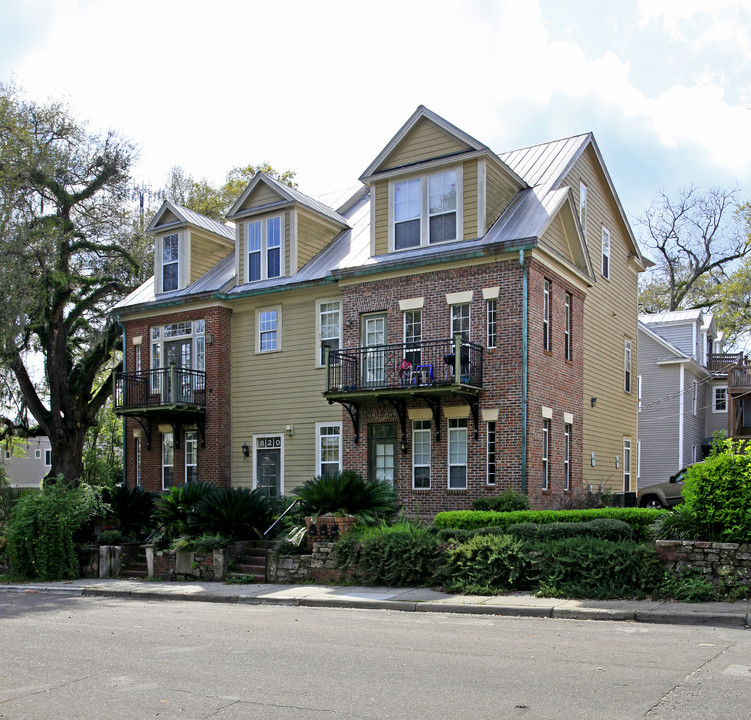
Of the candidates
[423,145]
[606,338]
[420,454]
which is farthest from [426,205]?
[606,338]

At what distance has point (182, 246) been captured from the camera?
84.0 ft

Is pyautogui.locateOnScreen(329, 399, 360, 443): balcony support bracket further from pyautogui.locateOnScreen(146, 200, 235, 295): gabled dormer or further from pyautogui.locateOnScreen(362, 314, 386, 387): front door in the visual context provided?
pyautogui.locateOnScreen(146, 200, 235, 295): gabled dormer

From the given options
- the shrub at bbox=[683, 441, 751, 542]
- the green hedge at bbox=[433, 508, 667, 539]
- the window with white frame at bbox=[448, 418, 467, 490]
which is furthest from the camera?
the window with white frame at bbox=[448, 418, 467, 490]

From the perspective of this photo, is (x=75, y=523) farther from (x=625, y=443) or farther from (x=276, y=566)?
(x=625, y=443)

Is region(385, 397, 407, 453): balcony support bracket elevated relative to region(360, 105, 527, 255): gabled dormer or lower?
lower

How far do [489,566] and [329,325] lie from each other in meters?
10.3

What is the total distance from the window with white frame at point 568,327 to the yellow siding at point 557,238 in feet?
3.81

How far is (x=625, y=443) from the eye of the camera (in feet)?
86.0

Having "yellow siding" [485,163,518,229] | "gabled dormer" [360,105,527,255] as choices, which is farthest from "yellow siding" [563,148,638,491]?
"gabled dormer" [360,105,527,255]

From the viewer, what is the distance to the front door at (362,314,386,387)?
2025 cm

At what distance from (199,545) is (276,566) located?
1925 millimetres

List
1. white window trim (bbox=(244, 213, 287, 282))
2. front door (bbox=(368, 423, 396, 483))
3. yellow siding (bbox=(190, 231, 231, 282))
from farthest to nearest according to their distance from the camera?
yellow siding (bbox=(190, 231, 231, 282)) < white window trim (bbox=(244, 213, 287, 282)) < front door (bbox=(368, 423, 396, 483))

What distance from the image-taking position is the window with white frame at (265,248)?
2356cm

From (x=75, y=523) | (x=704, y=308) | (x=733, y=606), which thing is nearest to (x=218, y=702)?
(x=733, y=606)
